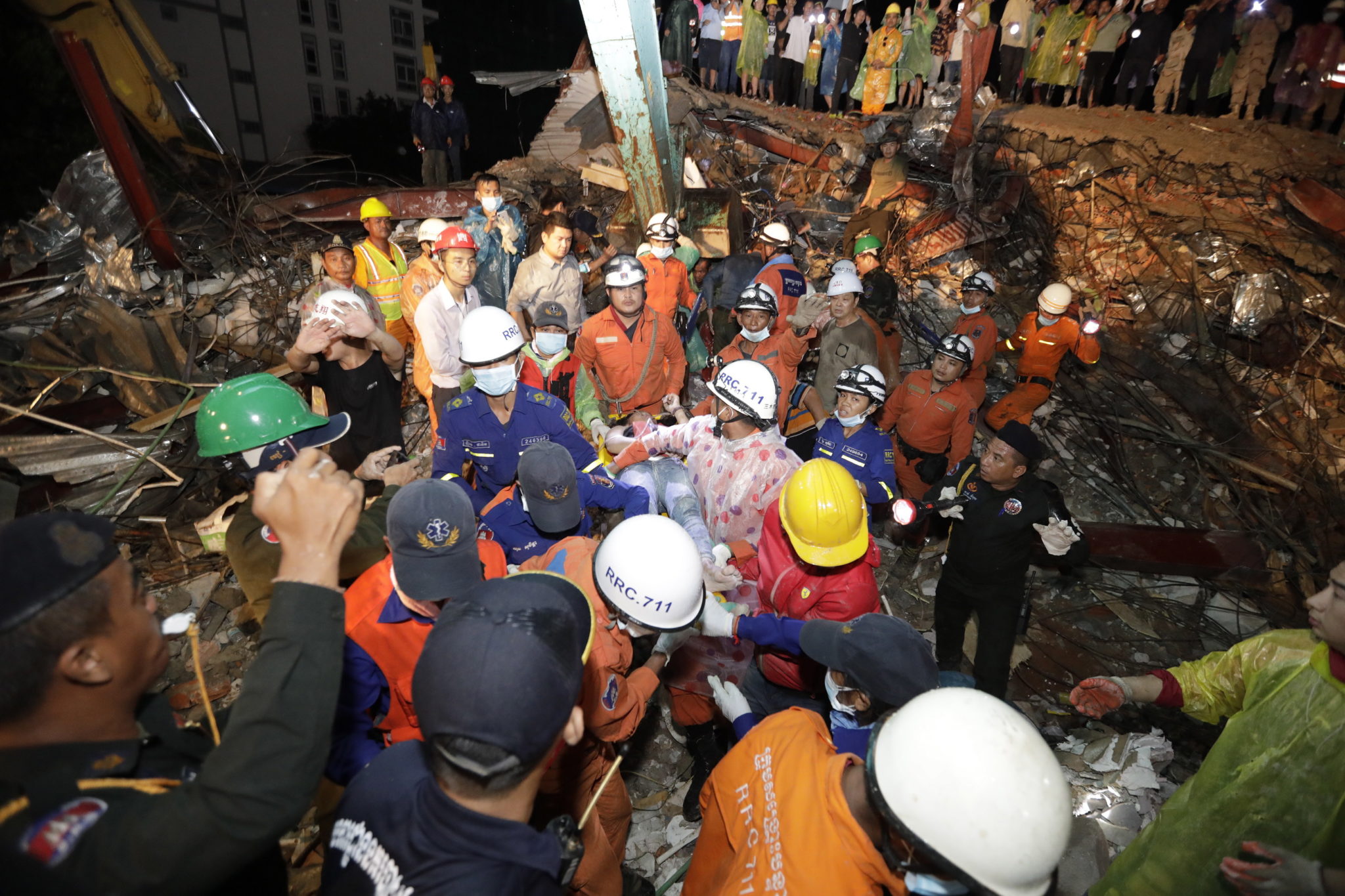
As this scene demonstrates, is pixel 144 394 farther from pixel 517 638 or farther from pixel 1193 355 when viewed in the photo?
pixel 1193 355

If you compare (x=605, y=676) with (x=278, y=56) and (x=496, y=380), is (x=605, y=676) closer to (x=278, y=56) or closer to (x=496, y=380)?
(x=496, y=380)

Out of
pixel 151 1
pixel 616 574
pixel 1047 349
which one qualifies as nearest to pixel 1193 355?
pixel 1047 349

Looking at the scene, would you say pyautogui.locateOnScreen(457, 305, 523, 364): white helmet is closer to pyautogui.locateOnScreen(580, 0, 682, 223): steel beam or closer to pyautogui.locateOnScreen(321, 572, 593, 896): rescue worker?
pyautogui.locateOnScreen(321, 572, 593, 896): rescue worker

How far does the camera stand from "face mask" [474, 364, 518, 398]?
348cm

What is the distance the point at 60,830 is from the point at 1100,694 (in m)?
3.28

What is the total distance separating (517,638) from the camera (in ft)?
4.25

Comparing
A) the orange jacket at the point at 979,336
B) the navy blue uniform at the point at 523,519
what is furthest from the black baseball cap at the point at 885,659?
the orange jacket at the point at 979,336

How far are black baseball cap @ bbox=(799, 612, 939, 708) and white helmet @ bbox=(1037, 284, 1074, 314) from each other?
5113mm

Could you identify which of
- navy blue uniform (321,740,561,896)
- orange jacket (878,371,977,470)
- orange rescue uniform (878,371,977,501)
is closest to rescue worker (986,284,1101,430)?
orange rescue uniform (878,371,977,501)

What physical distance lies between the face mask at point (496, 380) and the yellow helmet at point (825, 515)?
1.74m

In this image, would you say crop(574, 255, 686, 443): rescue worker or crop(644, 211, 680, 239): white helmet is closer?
crop(574, 255, 686, 443): rescue worker

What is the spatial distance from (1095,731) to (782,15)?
1558 centimetres

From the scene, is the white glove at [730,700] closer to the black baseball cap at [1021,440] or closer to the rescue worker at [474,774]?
the rescue worker at [474,774]

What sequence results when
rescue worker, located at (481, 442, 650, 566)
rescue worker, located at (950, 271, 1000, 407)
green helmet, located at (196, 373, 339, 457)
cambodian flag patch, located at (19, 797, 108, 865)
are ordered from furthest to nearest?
1. rescue worker, located at (950, 271, 1000, 407)
2. rescue worker, located at (481, 442, 650, 566)
3. green helmet, located at (196, 373, 339, 457)
4. cambodian flag patch, located at (19, 797, 108, 865)
